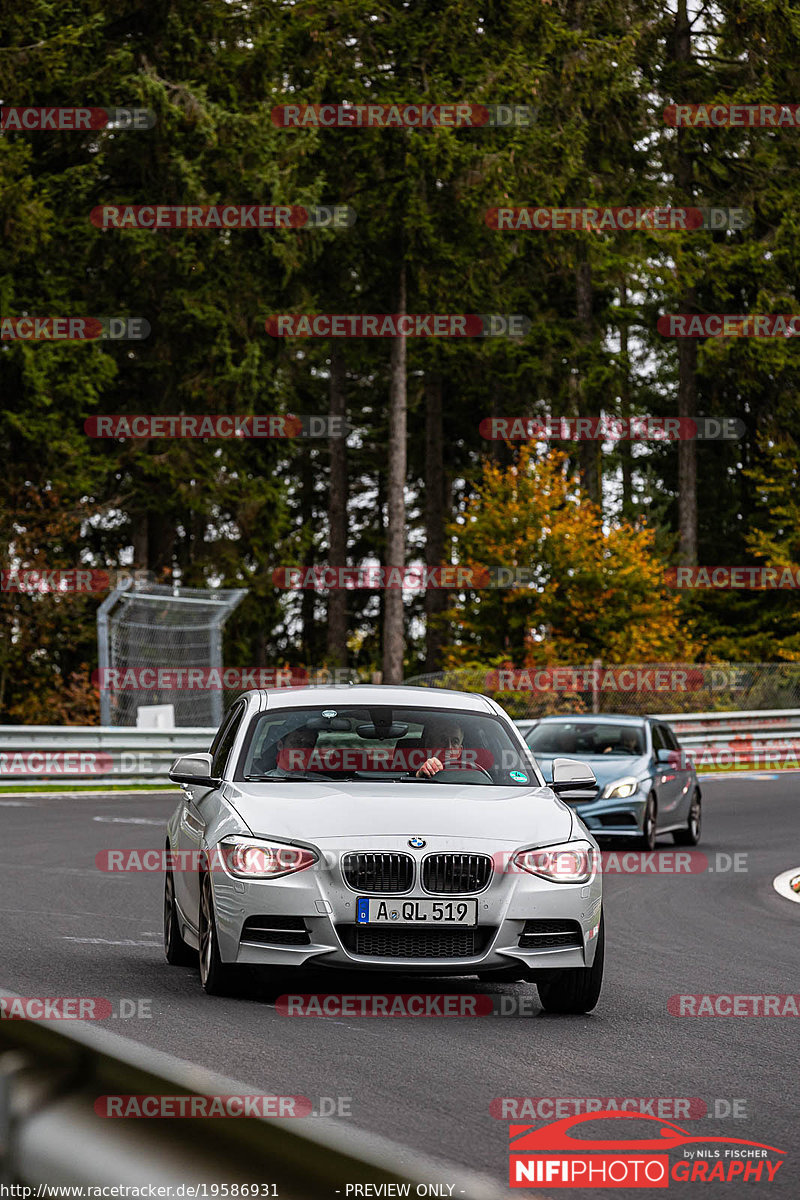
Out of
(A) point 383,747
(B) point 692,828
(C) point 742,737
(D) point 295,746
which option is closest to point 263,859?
(D) point 295,746

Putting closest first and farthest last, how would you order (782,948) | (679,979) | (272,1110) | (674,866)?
(272,1110), (679,979), (782,948), (674,866)

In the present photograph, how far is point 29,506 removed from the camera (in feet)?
126

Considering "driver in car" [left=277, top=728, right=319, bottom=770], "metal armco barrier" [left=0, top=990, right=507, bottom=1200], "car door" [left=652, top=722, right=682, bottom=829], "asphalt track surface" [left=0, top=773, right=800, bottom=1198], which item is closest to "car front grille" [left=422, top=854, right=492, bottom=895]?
"asphalt track surface" [left=0, top=773, right=800, bottom=1198]

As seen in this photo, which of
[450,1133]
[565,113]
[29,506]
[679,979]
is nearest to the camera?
[450,1133]

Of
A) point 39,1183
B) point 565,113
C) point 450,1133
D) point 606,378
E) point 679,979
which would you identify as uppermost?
point 565,113

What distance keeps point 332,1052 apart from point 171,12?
37651 millimetres

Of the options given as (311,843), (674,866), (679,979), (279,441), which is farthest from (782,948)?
(279,441)

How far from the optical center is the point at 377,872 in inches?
323

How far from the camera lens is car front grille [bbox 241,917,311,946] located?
8.20 m

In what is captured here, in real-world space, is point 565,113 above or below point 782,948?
above

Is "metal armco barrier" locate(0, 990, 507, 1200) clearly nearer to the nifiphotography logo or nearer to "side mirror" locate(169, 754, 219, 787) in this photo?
the nifiphotography logo

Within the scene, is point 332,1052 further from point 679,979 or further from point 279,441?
point 279,441

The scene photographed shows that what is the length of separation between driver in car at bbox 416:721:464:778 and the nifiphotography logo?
3.59 meters

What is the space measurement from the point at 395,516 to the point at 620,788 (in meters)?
22.1
